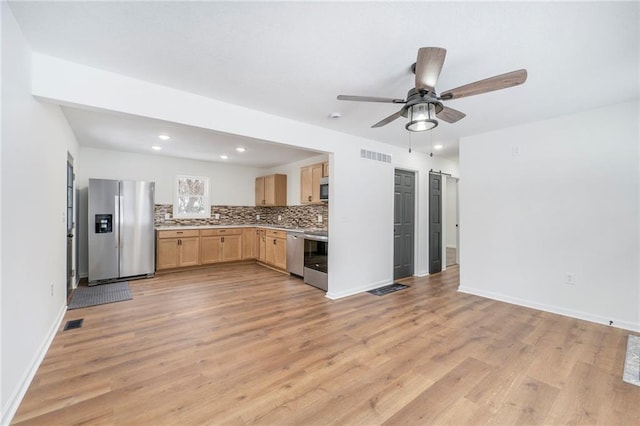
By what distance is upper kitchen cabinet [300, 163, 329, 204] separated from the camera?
17.3 ft

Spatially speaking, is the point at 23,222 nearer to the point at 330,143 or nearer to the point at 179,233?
the point at 330,143

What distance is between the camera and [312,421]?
1.70 metres

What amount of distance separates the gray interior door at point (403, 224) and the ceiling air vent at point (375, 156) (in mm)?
446

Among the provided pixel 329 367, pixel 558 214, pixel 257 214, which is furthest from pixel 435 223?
pixel 257 214

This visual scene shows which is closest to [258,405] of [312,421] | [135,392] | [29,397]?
[312,421]

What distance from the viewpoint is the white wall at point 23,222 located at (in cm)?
170

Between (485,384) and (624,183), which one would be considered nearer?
(485,384)

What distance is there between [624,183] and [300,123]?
3.88 metres

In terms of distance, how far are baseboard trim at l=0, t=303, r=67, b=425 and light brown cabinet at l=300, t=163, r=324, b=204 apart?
13.0ft

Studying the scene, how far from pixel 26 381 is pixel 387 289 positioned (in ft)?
13.5

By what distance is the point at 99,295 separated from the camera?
161 inches

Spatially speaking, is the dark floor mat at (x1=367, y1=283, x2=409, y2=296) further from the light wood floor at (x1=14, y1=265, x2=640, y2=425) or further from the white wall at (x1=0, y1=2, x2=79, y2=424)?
the white wall at (x1=0, y1=2, x2=79, y2=424)

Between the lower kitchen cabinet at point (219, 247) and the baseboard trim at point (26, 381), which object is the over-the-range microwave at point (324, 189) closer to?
the lower kitchen cabinet at point (219, 247)

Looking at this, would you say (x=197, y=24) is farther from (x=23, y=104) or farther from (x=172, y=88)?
(x=23, y=104)
